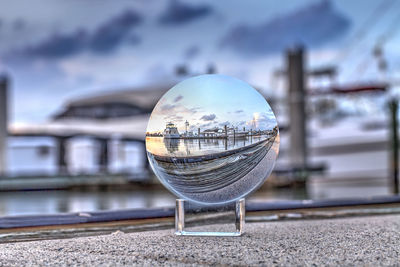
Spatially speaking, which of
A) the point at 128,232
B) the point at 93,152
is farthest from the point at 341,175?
the point at 128,232

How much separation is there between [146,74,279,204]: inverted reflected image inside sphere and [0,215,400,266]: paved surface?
0.47 metres

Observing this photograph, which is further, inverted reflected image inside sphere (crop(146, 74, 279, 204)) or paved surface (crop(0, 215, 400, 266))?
inverted reflected image inside sphere (crop(146, 74, 279, 204))

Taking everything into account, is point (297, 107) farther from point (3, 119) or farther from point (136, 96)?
point (136, 96)

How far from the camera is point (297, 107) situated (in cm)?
2031

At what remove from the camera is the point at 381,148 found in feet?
77.4

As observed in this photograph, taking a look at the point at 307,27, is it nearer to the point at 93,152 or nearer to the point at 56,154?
the point at 93,152

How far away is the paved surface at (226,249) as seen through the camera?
3.13m

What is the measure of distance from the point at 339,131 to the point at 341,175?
8.38 ft

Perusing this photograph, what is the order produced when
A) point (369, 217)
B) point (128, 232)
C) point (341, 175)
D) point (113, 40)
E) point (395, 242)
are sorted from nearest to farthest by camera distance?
1. point (395, 242)
2. point (128, 232)
3. point (369, 217)
4. point (341, 175)
5. point (113, 40)

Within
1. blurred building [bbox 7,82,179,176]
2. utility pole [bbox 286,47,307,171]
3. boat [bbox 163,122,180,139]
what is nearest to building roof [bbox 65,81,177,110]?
blurred building [bbox 7,82,179,176]

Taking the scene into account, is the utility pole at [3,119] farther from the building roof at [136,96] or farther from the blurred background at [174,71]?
the building roof at [136,96]

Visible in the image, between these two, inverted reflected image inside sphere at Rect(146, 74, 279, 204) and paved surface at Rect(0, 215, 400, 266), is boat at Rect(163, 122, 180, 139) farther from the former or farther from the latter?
paved surface at Rect(0, 215, 400, 266)

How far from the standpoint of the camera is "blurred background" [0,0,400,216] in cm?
2106

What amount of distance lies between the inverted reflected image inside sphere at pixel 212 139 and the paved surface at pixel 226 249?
47 centimetres
